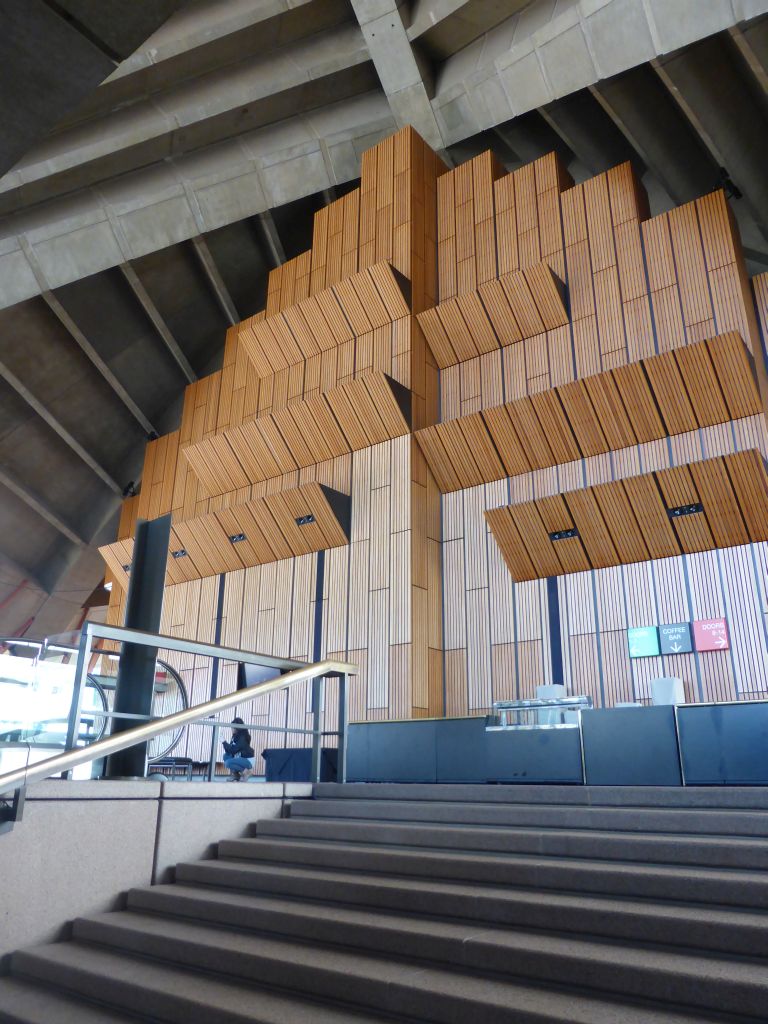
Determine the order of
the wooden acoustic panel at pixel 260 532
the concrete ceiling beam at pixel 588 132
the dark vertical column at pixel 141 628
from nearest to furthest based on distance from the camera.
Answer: the dark vertical column at pixel 141 628
the wooden acoustic panel at pixel 260 532
the concrete ceiling beam at pixel 588 132

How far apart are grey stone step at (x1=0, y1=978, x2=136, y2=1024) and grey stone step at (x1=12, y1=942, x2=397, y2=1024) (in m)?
0.02

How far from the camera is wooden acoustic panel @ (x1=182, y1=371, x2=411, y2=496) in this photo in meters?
12.0

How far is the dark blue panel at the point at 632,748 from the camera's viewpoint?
7273mm

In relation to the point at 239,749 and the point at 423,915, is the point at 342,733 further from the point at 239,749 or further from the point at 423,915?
the point at 423,915

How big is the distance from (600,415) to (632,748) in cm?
Answer: 473

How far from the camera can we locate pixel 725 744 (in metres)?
6.99

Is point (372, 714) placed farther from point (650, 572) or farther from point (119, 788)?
point (119, 788)

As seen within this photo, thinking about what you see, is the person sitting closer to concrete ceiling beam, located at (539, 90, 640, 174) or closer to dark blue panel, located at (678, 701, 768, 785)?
dark blue panel, located at (678, 701, 768, 785)

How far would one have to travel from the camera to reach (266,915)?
3.48m

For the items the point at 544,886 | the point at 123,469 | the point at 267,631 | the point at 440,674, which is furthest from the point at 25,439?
the point at 544,886

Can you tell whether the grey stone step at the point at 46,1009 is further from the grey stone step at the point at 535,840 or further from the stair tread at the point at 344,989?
the grey stone step at the point at 535,840

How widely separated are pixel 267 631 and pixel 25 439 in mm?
8745

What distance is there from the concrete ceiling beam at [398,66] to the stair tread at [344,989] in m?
13.8

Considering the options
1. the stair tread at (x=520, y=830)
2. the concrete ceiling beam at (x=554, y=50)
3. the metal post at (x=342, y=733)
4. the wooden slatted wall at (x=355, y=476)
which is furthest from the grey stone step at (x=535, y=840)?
the concrete ceiling beam at (x=554, y=50)
